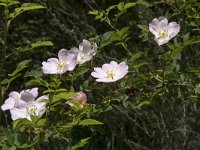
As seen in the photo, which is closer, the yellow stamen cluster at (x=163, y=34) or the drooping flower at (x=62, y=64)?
the drooping flower at (x=62, y=64)

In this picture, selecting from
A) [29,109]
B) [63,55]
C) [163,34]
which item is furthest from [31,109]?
[163,34]

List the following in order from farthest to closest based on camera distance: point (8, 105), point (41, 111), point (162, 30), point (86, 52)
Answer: point (162, 30), point (86, 52), point (8, 105), point (41, 111)

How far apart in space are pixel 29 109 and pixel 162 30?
561mm

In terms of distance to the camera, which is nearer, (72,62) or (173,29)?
(72,62)

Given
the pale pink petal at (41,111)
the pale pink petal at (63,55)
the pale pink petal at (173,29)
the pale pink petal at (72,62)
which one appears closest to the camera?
the pale pink petal at (41,111)

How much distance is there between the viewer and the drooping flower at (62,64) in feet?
5.16

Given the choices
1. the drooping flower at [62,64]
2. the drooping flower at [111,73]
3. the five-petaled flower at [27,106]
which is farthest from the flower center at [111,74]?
the five-petaled flower at [27,106]

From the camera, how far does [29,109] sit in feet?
4.93

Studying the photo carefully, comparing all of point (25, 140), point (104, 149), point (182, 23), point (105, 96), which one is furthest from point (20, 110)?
point (104, 149)

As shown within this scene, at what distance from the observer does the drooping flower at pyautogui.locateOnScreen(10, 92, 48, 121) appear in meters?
1.47

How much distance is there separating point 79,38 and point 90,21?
1.94 ft

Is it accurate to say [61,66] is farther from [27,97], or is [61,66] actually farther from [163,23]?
[163,23]

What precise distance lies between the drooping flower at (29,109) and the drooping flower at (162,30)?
48cm

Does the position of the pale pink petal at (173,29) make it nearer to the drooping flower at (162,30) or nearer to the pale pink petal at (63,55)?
the drooping flower at (162,30)
